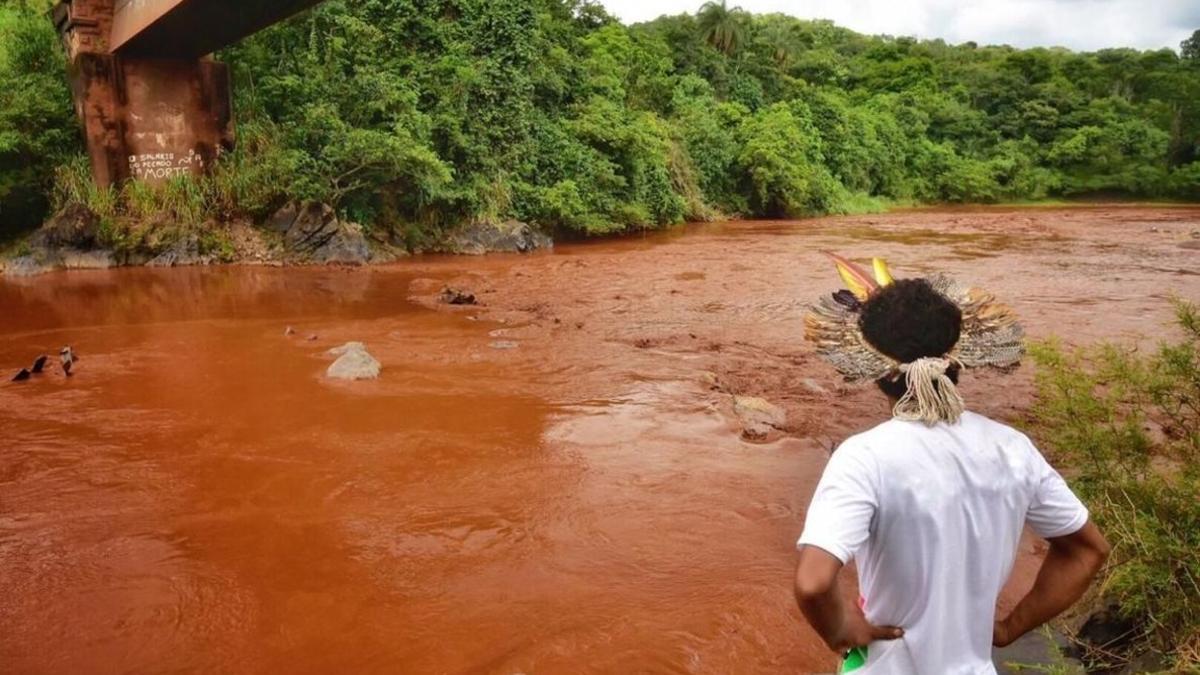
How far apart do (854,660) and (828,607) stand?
0.97 ft

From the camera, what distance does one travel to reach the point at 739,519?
14.6 feet

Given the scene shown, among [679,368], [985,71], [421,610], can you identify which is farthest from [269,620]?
[985,71]

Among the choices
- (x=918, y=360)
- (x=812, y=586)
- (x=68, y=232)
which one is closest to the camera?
(x=812, y=586)

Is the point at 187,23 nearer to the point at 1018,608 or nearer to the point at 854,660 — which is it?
the point at 854,660

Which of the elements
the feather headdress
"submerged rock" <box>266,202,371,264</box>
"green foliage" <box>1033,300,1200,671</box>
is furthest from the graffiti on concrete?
the feather headdress

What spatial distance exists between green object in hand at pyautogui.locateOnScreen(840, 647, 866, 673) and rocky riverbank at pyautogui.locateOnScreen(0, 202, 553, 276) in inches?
619

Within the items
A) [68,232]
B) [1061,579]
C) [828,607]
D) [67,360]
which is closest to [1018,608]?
[1061,579]

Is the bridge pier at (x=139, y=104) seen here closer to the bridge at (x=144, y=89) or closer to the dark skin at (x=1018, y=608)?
the bridge at (x=144, y=89)

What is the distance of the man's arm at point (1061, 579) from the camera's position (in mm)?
1700

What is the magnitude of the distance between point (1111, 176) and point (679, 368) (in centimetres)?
4770

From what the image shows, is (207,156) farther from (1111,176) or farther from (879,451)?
(1111,176)

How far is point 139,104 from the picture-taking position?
16344 mm

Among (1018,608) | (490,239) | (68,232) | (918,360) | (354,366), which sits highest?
(918,360)

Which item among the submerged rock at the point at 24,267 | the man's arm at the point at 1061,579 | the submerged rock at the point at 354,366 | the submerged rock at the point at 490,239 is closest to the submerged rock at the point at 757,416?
the submerged rock at the point at 354,366
